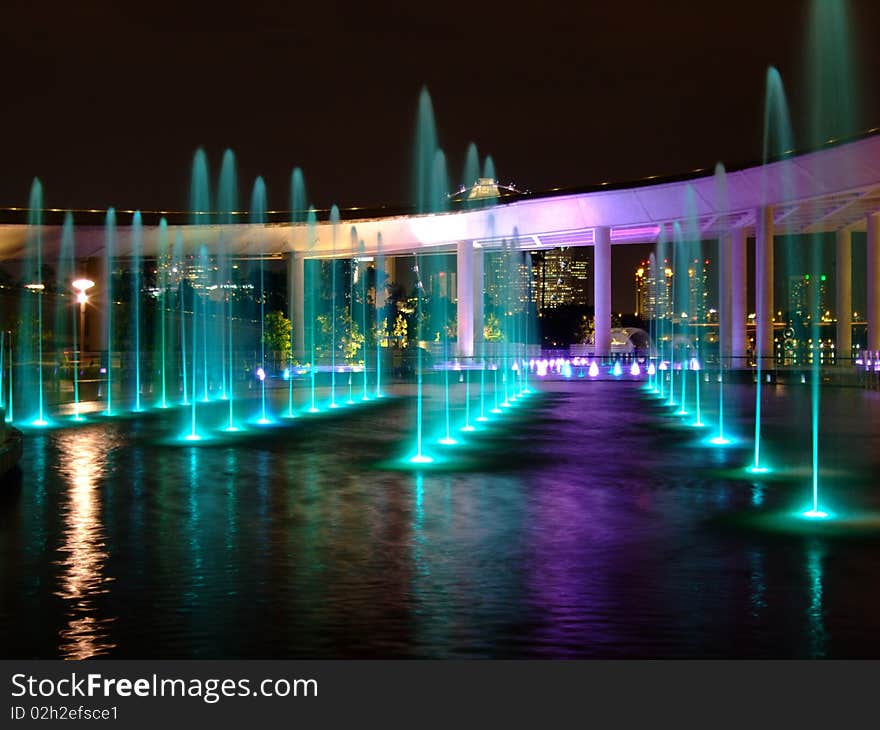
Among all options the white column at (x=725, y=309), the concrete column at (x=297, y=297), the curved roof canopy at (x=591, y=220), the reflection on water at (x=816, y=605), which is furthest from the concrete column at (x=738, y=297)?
the reflection on water at (x=816, y=605)

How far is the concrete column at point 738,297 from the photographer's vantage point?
165 ft

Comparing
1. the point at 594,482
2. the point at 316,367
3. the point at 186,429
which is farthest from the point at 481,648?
the point at 316,367

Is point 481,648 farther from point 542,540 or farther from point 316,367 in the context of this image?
point 316,367

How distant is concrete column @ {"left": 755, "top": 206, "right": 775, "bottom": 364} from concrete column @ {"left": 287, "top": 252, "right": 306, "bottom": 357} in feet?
78.4

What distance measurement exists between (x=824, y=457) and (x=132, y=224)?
146 feet

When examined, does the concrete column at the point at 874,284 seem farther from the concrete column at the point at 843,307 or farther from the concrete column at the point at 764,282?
the concrete column at the point at 843,307

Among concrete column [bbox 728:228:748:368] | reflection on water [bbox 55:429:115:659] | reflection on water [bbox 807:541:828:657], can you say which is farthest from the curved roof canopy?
reflection on water [bbox 807:541:828:657]

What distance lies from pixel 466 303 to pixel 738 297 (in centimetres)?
1422

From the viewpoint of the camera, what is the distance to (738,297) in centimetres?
5162

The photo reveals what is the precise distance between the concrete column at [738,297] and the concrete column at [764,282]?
6.18 ft

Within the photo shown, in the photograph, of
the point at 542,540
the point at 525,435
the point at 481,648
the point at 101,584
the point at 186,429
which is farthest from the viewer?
the point at 186,429

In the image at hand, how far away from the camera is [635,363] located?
181 feet

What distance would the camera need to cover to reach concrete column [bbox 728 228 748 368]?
50.3 m

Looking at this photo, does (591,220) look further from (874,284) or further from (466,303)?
(874,284)
